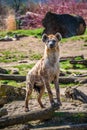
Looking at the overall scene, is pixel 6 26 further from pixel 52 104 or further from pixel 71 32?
pixel 52 104

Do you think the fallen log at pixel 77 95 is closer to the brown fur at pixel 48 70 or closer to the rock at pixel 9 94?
the rock at pixel 9 94

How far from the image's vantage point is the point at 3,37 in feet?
82.2

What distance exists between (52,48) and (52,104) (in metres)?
0.96

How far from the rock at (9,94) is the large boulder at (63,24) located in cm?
1415

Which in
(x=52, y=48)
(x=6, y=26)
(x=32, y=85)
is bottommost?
(x=6, y=26)

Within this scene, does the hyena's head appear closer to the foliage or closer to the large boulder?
the large boulder

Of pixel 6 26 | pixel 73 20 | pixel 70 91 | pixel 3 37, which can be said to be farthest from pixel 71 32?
pixel 70 91

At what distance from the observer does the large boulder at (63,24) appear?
25125mm

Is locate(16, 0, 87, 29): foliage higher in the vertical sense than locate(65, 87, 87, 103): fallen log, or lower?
lower

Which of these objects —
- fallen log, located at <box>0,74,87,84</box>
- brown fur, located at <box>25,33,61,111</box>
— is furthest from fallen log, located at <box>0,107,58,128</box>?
fallen log, located at <box>0,74,87,84</box>

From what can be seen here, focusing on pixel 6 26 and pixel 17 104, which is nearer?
pixel 17 104

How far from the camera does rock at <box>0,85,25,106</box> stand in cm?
1050

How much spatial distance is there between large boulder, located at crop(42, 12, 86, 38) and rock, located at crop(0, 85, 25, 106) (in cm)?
1415

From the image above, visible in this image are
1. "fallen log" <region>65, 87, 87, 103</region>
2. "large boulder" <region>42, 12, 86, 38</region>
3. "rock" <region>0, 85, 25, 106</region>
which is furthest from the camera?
"large boulder" <region>42, 12, 86, 38</region>
